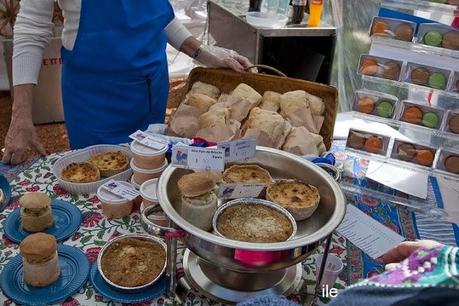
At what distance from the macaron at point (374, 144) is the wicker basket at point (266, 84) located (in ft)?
0.47

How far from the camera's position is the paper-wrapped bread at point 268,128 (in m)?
1.41

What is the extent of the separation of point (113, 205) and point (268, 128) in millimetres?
562

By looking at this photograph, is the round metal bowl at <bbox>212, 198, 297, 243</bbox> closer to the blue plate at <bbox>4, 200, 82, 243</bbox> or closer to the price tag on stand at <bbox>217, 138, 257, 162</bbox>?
the price tag on stand at <bbox>217, 138, 257, 162</bbox>

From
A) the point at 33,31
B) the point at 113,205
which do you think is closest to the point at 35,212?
the point at 113,205

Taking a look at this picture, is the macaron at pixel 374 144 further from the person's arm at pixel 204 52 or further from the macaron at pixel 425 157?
the person's arm at pixel 204 52

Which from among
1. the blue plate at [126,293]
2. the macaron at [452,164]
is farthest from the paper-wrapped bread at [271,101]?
the blue plate at [126,293]

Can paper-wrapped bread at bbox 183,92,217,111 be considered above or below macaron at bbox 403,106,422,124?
below

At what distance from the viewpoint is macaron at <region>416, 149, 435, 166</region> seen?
1.44 meters

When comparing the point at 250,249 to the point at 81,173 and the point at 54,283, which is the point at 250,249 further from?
the point at 81,173

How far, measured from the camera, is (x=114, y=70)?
1.55 m

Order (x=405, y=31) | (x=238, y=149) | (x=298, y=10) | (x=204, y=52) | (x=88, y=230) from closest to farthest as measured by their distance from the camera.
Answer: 1. (x=238, y=149)
2. (x=88, y=230)
3. (x=405, y=31)
4. (x=204, y=52)
5. (x=298, y=10)

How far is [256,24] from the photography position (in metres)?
2.70

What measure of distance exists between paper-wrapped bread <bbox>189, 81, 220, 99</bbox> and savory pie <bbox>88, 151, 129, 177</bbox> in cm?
43

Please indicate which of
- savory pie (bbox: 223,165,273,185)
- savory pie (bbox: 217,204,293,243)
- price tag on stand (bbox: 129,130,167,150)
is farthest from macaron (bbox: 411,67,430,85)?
→ price tag on stand (bbox: 129,130,167,150)
